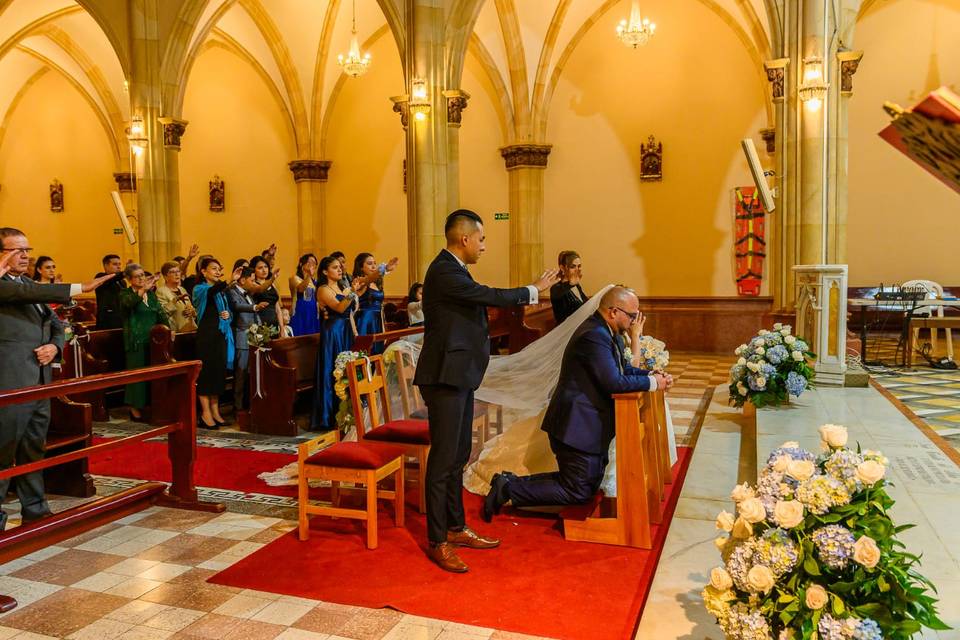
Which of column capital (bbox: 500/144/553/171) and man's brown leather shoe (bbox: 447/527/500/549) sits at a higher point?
column capital (bbox: 500/144/553/171)

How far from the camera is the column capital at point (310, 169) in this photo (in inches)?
663

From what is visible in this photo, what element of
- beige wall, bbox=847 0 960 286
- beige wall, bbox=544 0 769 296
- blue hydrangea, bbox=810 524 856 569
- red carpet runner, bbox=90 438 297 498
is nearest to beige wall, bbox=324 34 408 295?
beige wall, bbox=544 0 769 296

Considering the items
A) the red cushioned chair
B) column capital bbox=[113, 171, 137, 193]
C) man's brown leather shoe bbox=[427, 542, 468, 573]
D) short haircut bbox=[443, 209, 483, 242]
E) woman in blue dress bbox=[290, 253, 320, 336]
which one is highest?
column capital bbox=[113, 171, 137, 193]

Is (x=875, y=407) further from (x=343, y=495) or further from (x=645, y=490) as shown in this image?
(x=343, y=495)

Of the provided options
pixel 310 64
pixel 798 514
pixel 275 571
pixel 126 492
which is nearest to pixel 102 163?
pixel 310 64

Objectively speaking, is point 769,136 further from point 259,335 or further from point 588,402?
point 588,402

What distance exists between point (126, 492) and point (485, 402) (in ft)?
7.73

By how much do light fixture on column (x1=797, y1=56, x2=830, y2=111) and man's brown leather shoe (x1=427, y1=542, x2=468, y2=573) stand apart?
710 cm

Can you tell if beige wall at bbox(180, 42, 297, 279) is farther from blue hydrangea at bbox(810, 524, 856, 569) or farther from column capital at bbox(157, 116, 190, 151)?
blue hydrangea at bbox(810, 524, 856, 569)

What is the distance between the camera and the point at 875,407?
21.3 ft

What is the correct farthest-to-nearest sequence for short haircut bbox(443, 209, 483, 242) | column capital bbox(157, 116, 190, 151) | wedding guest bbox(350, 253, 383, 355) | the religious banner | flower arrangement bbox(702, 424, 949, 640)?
the religious banner → column capital bbox(157, 116, 190, 151) → wedding guest bbox(350, 253, 383, 355) → short haircut bbox(443, 209, 483, 242) → flower arrangement bbox(702, 424, 949, 640)

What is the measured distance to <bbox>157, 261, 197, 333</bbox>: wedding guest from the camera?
8.73m

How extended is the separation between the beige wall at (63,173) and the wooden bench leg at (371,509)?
17.5 meters

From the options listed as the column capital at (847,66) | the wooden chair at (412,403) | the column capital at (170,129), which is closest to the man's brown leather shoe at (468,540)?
the wooden chair at (412,403)
